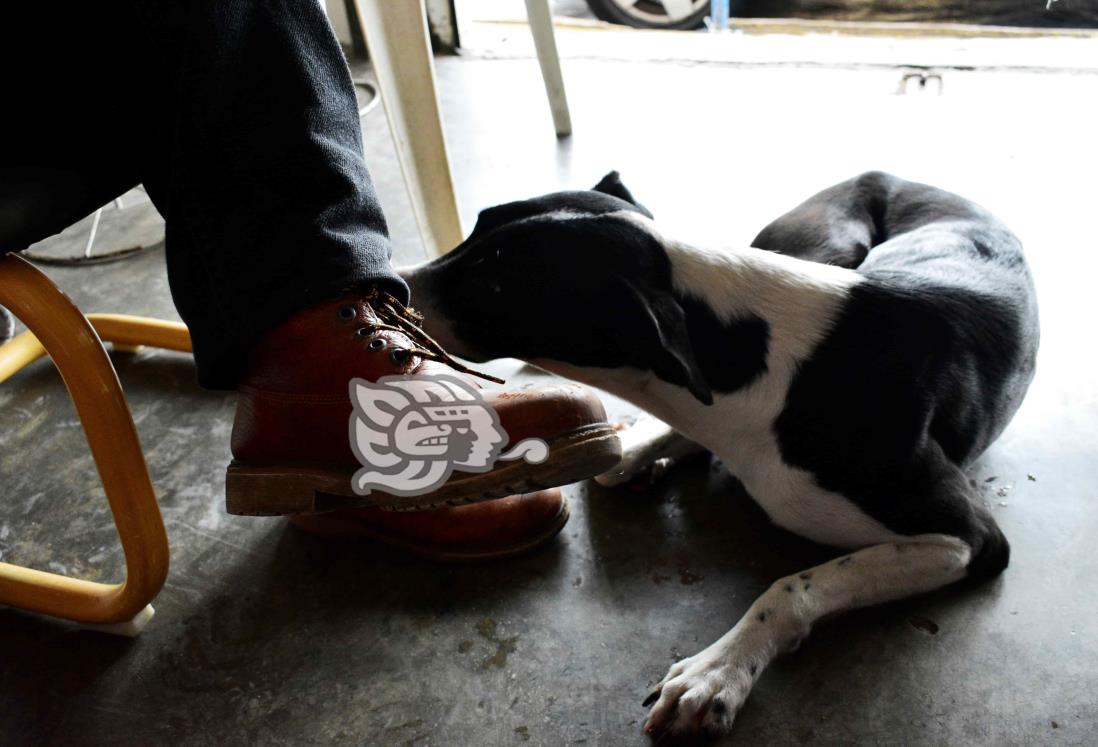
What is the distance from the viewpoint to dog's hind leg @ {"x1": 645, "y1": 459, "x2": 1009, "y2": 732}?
4.26 ft

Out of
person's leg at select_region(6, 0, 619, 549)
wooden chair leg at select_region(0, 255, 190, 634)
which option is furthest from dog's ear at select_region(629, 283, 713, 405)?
wooden chair leg at select_region(0, 255, 190, 634)

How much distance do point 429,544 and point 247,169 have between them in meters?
0.68

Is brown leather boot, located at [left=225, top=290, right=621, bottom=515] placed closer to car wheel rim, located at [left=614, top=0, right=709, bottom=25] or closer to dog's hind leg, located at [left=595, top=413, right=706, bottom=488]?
dog's hind leg, located at [left=595, top=413, right=706, bottom=488]

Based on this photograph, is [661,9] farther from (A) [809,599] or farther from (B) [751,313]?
(A) [809,599]

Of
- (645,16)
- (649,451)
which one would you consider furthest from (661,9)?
(649,451)

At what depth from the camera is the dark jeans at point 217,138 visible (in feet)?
4.05

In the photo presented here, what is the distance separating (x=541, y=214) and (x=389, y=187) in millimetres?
1639

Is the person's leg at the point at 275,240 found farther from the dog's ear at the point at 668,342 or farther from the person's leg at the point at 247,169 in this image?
the dog's ear at the point at 668,342

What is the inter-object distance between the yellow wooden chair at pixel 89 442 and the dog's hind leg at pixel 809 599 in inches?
31.3

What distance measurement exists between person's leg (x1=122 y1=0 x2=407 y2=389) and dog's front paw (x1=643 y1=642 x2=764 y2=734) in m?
0.72

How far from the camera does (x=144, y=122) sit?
129 centimetres

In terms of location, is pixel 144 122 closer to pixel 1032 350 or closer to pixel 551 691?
pixel 551 691

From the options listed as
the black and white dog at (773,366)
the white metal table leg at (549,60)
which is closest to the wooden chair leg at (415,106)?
the black and white dog at (773,366)

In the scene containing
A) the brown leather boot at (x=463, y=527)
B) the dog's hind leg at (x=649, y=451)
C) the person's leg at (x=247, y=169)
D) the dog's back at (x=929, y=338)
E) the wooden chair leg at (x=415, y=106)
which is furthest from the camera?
the wooden chair leg at (x=415, y=106)
